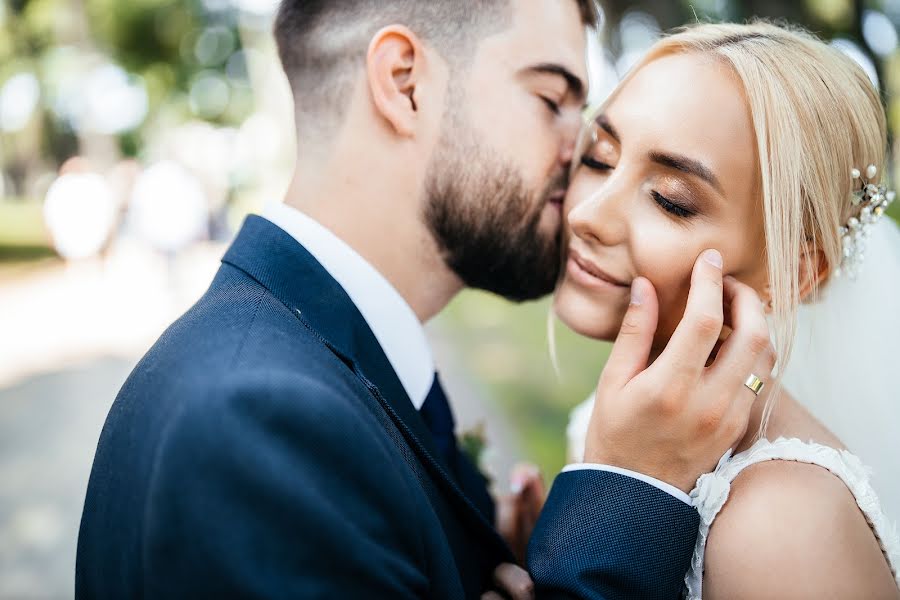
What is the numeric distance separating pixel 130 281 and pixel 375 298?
47.2 ft

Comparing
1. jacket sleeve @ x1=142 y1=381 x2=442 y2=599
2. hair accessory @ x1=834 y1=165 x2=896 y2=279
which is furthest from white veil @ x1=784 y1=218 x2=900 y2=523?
jacket sleeve @ x1=142 y1=381 x2=442 y2=599

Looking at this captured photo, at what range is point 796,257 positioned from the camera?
2.20m

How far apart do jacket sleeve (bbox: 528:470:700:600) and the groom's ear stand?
134 cm

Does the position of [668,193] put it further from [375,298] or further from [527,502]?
[527,502]

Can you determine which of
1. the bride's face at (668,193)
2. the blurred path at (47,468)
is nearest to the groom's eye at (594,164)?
the bride's face at (668,193)

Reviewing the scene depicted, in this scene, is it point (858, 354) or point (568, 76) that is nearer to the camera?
point (568, 76)


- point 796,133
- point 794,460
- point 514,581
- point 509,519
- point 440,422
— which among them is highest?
point 796,133

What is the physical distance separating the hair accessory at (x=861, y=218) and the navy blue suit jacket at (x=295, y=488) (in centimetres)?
127

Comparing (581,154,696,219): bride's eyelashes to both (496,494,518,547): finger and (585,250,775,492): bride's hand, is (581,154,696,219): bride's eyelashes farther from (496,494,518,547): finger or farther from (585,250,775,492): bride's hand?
(496,494,518,547): finger

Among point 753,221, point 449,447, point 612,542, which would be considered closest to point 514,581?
point 612,542

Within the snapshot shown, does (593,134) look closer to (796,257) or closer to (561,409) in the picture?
(796,257)

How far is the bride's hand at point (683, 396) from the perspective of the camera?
1926 mm

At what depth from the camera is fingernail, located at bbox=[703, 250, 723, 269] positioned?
7.04 ft

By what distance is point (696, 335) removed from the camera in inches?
76.9
